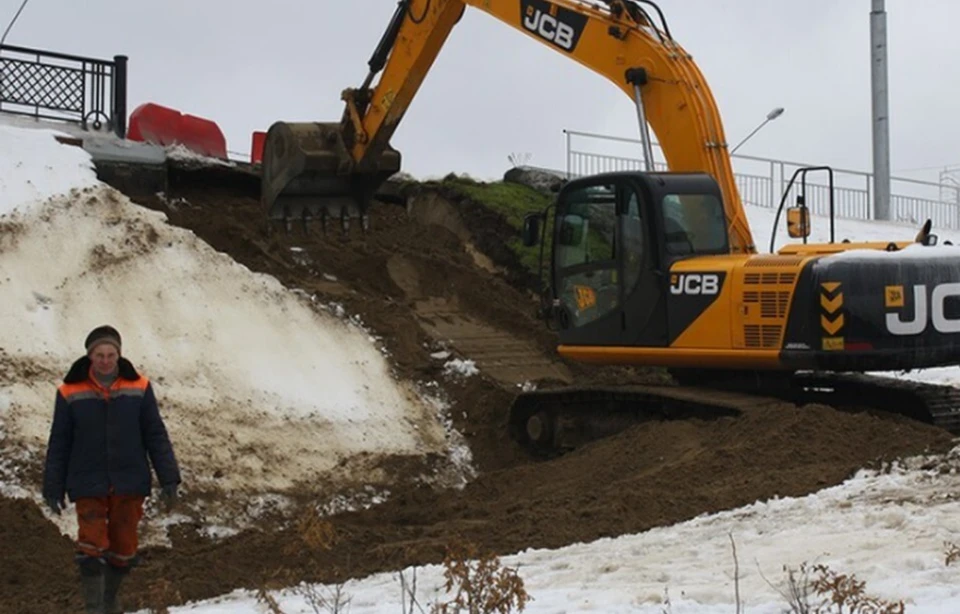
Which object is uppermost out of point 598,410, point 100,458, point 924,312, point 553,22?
point 553,22

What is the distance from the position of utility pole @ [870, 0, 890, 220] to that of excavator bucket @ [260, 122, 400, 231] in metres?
13.9

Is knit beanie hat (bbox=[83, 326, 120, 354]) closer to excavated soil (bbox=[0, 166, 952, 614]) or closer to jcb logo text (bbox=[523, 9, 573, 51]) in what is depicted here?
excavated soil (bbox=[0, 166, 952, 614])

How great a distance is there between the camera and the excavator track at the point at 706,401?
463 inches

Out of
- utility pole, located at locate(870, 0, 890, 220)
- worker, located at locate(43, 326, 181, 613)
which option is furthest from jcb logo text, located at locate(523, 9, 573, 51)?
utility pole, located at locate(870, 0, 890, 220)

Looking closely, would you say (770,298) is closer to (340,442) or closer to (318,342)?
(340,442)

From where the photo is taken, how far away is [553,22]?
1334 centimetres

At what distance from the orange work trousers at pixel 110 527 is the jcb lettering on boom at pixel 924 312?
254 inches

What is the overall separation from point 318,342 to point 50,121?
5.17 meters

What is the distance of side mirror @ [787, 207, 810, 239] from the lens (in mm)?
12383

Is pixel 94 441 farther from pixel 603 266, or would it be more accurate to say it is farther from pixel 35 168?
pixel 35 168

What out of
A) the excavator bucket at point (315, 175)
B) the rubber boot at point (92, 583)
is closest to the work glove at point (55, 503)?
the rubber boot at point (92, 583)

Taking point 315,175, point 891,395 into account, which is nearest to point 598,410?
point 891,395

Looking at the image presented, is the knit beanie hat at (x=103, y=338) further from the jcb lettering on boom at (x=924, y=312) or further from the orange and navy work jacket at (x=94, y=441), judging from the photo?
the jcb lettering on boom at (x=924, y=312)

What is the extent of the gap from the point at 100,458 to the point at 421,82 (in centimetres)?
853
